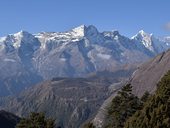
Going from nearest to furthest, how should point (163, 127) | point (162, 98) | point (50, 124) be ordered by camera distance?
1. point (163, 127)
2. point (162, 98)
3. point (50, 124)

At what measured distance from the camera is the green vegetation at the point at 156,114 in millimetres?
59400

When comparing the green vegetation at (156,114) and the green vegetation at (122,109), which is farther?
the green vegetation at (122,109)

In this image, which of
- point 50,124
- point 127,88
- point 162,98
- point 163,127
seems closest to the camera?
point 163,127

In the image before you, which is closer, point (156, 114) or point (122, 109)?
point (156, 114)

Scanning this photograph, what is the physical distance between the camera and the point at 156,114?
6028 cm

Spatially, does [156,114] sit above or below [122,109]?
below

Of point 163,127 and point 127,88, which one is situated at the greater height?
point 127,88

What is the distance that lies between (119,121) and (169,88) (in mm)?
16744

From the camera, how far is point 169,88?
222ft

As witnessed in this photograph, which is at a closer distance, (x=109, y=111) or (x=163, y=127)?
(x=163, y=127)

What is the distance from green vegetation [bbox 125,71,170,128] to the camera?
195 feet

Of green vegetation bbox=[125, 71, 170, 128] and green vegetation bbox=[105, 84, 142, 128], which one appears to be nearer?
green vegetation bbox=[125, 71, 170, 128]

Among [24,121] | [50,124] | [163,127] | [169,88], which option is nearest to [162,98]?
[169,88]

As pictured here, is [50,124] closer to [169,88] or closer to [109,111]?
[109,111]
